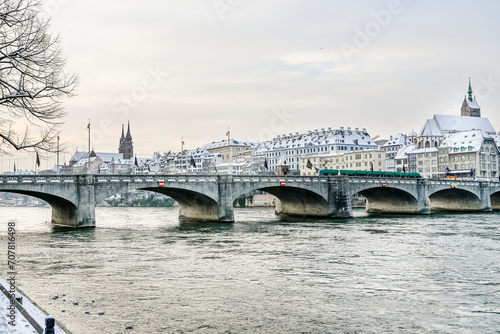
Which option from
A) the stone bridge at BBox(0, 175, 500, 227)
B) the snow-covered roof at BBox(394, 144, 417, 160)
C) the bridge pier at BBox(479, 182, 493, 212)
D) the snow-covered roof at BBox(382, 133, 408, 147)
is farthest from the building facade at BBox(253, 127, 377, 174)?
the bridge pier at BBox(479, 182, 493, 212)

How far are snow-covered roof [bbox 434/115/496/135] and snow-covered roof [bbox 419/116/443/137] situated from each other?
2502mm

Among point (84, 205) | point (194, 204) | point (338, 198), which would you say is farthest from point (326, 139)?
point (84, 205)

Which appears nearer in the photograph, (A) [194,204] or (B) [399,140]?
(A) [194,204]

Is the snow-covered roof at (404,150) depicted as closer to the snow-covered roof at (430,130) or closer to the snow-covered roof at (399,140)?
the snow-covered roof at (430,130)

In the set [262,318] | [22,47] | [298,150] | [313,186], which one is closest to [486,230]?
[313,186]

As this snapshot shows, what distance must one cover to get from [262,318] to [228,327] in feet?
4.85

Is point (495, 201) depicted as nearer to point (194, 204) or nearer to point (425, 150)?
point (425, 150)

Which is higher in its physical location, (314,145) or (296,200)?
(314,145)

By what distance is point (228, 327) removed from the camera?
1630 cm

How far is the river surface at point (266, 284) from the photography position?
55.3 feet

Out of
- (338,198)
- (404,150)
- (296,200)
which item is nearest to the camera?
(338,198)

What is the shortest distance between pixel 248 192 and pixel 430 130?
106 m

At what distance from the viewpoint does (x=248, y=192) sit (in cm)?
6281

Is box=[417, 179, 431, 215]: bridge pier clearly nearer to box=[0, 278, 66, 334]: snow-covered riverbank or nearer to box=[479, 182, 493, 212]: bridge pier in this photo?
box=[479, 182, 493, 212]: bridge pier
